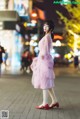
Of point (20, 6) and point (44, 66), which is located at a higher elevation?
point (44, 66)

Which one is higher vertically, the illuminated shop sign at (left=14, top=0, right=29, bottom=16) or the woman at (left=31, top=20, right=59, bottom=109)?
the woman at (left=31, top=20, right=59, bottom=109)

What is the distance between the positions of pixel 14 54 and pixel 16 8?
5.24m

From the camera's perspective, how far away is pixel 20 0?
4169 centimetres

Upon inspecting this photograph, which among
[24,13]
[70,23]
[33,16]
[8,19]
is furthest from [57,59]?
[8,19]

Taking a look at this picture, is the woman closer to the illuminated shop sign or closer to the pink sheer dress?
the pink sheer dress

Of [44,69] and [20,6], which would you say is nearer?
[44,69]

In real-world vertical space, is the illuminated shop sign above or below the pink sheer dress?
below

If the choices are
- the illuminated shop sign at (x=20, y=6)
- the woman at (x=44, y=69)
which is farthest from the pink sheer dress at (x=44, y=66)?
the illuminated shop sign at (x=20, y=6)

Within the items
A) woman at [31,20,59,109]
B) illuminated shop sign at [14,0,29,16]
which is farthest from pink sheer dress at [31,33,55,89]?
illuminated shop sign at [14,0,29,16]

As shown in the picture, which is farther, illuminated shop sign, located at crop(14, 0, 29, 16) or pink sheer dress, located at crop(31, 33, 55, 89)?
illuminated shop sign, located at crop(14, 0, 29, 16)

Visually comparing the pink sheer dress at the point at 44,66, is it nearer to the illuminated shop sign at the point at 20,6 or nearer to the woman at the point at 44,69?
the woman at the point at 44,69

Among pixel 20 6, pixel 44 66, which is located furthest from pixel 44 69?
pixel 20 6

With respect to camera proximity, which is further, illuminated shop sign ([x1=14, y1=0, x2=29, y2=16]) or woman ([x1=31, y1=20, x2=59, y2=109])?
illuminated shop sign ([x1=14, y1=0, x2=29, y2=16])

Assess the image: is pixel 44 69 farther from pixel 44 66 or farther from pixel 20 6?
pixel 20 6
